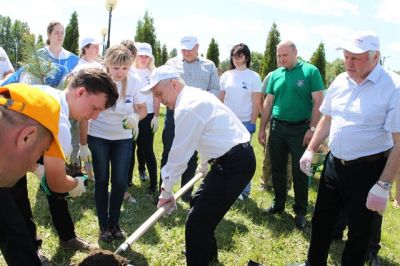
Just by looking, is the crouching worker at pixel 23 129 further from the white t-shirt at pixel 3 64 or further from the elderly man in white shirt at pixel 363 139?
the white t-shirt at pixel 3 64

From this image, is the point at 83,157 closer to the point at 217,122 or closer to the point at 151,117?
the point at 217,122

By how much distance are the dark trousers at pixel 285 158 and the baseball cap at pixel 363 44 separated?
1.83 m

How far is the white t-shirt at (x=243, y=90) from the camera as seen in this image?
5371 mm

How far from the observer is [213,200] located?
115 inches

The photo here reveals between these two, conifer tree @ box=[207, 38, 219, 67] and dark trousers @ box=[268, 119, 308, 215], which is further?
conifer tree @ box=[207, 38, 219, 67]

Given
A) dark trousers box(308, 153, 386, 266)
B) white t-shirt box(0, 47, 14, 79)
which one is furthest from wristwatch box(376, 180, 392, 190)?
white t-shirt box(0, 47, 14, 79)

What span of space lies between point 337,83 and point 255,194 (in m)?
2.80

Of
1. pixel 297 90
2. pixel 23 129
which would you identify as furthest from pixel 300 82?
pixel 23 129

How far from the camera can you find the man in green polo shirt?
4.54 m

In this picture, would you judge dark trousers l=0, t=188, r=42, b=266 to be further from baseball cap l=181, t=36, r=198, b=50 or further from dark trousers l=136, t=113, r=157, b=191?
baseball cap l=181, t=36, r=198, b=50

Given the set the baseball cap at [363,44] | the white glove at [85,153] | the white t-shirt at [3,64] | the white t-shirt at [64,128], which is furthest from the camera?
the white t-shirt at [3,64]

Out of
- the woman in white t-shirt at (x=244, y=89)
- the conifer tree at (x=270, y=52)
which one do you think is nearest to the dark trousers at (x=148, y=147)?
the woman in white t-shirt at (x=244, y=89)

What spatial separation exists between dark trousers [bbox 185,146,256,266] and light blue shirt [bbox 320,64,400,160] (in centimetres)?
75

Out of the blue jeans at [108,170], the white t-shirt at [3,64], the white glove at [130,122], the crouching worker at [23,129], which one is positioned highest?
the crouching worker at [23,129]
